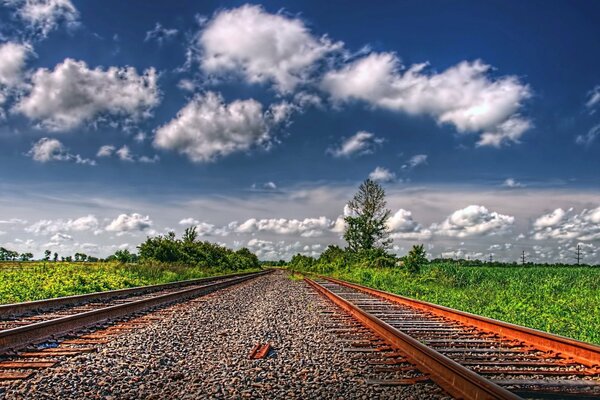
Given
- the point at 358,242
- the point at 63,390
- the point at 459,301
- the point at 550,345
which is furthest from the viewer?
the point at 358,242

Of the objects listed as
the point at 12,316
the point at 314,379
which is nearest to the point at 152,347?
the point at 314,379

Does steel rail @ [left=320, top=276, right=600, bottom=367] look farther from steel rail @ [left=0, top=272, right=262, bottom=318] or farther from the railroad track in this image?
steel rail @ [left=0, top=272, right=262, bottom=318]

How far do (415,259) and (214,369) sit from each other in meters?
24.8

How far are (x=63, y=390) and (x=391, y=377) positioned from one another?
3.09 meters

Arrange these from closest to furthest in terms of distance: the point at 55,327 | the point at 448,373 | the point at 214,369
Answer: the point at 448,373 < the point at 214,369 < the point at 55,327

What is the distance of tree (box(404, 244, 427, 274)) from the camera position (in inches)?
1137

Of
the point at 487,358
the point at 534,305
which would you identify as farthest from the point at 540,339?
the point at 534,305

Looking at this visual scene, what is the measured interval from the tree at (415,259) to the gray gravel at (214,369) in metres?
21.0

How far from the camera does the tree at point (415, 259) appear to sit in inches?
→ 1137

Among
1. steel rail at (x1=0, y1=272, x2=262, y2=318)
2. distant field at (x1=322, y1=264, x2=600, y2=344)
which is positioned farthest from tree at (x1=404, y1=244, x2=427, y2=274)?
steel rail at (x1=0, y1=272, x2=262, y2=318)

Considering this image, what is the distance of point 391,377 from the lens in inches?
197

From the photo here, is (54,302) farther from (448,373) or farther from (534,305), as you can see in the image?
(534,305)

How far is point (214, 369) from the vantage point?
17.9 feet

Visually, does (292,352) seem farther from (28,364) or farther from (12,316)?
(12,316)
